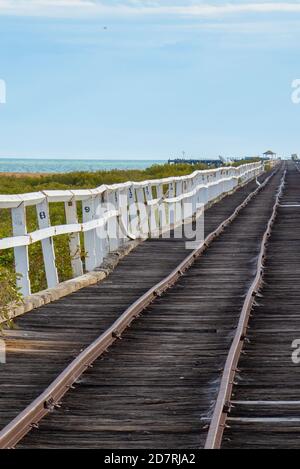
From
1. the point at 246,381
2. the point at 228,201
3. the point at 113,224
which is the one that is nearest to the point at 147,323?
the point at 246,381

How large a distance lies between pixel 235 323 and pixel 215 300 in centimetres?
204

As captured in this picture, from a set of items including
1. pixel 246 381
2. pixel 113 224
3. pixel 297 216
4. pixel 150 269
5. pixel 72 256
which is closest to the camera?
pixel 246 381

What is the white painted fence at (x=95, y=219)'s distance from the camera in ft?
43.8

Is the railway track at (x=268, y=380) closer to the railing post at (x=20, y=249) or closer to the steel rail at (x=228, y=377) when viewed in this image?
the steel rail at (x=228, y=377)

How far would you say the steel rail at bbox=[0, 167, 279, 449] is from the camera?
311 inches

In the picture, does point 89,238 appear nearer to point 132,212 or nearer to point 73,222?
point 73,222

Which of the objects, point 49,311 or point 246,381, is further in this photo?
point 49,311

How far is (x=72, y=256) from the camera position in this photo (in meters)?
16.5

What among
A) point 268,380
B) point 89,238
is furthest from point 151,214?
point 268,380

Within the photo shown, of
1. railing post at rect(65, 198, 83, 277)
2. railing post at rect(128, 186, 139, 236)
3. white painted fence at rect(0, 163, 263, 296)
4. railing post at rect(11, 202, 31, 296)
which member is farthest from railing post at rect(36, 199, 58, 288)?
railing post at rect(128, 186, 139, 236)

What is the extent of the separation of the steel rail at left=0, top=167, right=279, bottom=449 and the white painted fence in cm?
136

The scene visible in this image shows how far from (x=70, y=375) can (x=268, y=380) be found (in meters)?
1.73

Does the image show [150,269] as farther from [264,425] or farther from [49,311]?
[264,425]

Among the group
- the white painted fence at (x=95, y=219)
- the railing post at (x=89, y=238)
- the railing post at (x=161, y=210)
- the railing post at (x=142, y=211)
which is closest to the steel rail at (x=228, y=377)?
the white painted fence at (x=95, y=219)
